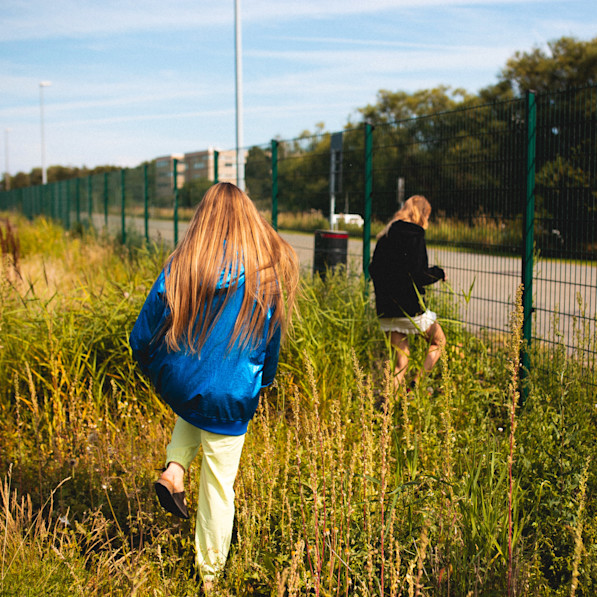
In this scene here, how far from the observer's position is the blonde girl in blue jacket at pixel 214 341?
2857 millimetres

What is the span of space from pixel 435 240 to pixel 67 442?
3.76 meters

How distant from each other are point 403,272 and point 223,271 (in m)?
2.74

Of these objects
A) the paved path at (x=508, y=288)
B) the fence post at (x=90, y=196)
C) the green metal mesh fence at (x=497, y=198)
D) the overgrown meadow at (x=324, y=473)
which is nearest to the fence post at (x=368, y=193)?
the green metal mesh fence at (x=497, y=198)

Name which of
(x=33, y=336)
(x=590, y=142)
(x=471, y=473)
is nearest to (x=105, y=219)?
(x=33, y=336)

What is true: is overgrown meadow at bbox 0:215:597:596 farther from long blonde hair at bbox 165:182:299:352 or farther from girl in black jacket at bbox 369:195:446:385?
long blonde hair at bbox 165:182:299:352

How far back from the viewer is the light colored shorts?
5.38 meters

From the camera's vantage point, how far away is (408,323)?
17.8ft

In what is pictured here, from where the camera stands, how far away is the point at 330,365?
515 centimetres

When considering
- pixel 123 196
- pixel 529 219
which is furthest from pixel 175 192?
pixel 529 219

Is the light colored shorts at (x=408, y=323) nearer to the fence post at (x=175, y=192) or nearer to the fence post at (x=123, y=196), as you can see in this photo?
the fence post at (x=175, y=192)

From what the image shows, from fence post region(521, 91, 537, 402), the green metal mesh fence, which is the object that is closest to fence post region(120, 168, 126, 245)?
the green metal mesh fence

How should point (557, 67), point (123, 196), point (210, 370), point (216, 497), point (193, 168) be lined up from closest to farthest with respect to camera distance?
1. point (210, 370)
2. point (216, 497)
3. point (193, 168)
4. point (123, 196)
5. point (557, 67)

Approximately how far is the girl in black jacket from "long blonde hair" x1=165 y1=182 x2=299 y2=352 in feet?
7.88

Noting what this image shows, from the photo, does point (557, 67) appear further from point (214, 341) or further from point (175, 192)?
point (214, 341)
